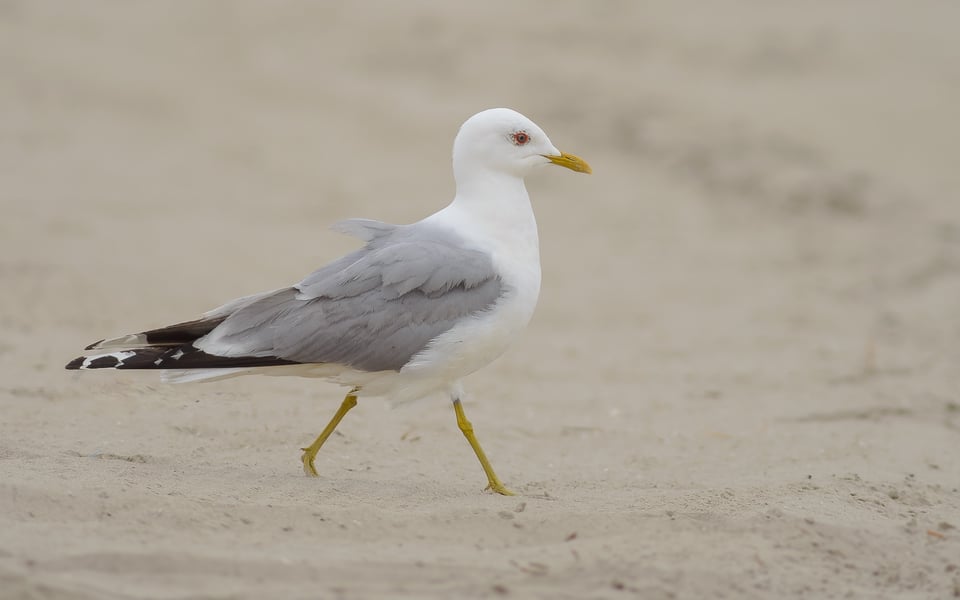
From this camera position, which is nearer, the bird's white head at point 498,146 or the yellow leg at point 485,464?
the yellow leg at point 485,464

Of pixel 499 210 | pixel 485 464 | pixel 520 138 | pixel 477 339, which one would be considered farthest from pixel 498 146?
pixel 485 464

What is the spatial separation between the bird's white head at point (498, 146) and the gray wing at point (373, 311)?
58 centimetres

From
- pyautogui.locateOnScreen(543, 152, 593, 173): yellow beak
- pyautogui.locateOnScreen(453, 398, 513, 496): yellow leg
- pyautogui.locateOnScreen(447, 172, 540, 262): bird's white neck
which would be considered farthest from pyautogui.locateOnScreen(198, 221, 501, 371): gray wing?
pyautogui.locateOnScreen(543, 152, 593, 173): yellow beak

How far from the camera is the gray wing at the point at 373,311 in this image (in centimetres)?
499

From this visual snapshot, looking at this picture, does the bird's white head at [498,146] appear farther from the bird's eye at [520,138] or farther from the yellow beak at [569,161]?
the yellow beak at [569,161]

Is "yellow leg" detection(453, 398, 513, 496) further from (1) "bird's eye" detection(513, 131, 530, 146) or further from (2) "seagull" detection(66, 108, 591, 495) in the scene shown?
(1) "bird's eye" detection(513, 131, 530, 146)

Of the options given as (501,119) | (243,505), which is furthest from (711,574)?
(501,119)

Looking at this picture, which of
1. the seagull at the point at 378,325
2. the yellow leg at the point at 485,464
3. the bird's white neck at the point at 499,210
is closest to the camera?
the seagull at the point at 378,325

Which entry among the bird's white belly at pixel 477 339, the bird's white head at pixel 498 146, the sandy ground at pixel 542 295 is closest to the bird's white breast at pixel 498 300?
the bird's white belly at pixel 477 339

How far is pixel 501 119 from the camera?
5.54 metres

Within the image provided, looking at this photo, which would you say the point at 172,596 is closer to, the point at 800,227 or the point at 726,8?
the point at 800,227

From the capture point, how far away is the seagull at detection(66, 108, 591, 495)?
16.3 feet

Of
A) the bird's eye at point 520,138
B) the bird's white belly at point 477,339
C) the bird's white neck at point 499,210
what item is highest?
the bird's eye at point 520,138

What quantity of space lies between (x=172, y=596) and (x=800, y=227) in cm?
921
